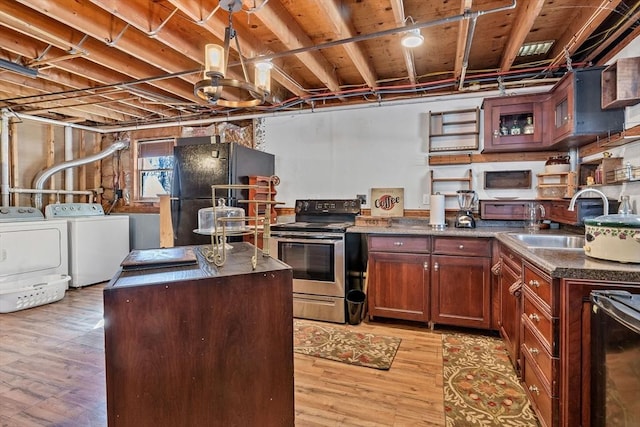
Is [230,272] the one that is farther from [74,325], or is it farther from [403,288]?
[74,325]

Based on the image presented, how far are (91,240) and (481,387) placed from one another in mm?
4868

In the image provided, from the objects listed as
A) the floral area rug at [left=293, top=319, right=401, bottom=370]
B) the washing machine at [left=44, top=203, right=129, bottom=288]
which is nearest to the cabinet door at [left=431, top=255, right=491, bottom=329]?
the floral area rug at [left=293, top=319, right=401, bottom=370]

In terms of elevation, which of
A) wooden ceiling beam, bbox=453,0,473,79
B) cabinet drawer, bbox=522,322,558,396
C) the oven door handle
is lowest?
cabinet drawer, bbox=522,322,558,396

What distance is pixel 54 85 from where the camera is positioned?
3.75 m

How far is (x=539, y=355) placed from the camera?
67.2 inches

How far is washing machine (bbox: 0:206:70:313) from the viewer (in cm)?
359

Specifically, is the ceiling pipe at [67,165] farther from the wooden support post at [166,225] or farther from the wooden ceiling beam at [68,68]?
the wooden support post at [166,225]

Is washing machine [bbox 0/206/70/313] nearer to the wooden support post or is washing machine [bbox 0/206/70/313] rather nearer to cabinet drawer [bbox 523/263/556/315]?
the wooden support post

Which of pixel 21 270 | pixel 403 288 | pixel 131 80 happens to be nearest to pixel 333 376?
pixel 403 288

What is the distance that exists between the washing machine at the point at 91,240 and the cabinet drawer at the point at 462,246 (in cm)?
443

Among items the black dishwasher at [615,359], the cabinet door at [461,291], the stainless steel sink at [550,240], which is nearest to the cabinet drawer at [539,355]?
the black dishwasher at [615,359]

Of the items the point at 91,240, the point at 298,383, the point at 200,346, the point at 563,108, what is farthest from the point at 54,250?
the point at 563,108

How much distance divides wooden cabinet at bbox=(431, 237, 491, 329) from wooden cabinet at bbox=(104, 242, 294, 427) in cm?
197

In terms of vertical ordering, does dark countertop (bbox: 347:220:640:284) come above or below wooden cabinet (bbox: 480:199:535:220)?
below
